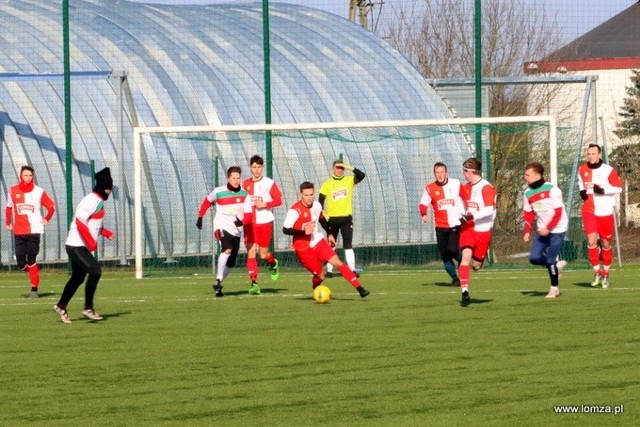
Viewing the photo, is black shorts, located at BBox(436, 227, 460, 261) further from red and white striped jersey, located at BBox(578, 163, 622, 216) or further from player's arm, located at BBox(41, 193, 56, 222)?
player's arm, located at BBox(41, 193, 56, 222)

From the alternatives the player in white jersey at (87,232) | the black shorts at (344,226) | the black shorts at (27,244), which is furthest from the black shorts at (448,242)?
the player in white jersey at (87,232)

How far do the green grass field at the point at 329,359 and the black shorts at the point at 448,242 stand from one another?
80 cm

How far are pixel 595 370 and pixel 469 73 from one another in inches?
1379

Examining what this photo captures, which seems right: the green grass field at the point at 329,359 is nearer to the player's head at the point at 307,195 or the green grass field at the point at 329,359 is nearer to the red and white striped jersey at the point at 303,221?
the red and white striped jersey at the point at 303,221

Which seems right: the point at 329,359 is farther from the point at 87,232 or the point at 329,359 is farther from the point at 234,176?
the point at 234,176

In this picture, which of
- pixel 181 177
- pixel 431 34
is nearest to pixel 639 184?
pixel 431 34

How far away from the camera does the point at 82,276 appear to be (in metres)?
16.4

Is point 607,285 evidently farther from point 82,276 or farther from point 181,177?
point 181,177

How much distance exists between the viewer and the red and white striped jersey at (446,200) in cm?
2109

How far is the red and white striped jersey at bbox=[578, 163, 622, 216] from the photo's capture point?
807 inches

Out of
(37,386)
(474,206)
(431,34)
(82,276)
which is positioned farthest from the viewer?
(431,34)

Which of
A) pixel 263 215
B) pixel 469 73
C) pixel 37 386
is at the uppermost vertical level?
pixel 469 73

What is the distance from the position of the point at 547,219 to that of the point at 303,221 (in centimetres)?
311

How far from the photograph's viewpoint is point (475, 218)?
61.9 ft
